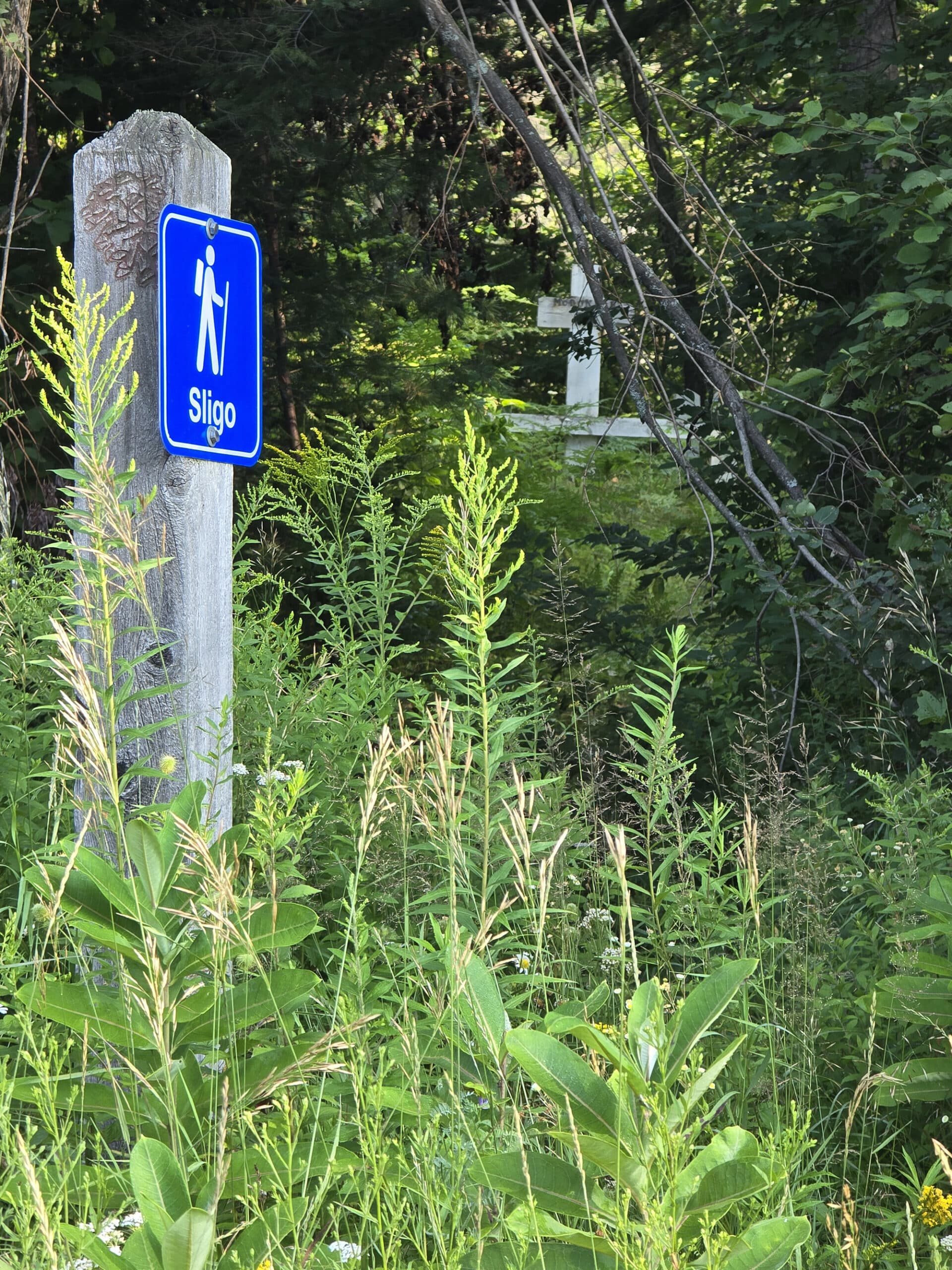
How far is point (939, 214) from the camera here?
3.98 m

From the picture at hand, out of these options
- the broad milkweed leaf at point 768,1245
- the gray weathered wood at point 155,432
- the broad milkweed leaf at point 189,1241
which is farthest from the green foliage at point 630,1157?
the gray weathered wood at point 155,432

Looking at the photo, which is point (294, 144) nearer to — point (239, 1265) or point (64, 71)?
point (64, 71)

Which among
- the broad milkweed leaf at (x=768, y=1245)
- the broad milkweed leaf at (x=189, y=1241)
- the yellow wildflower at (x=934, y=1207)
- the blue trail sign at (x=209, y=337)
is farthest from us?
the blue trail sign at (x=209, y=337)

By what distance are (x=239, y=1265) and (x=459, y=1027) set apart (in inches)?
20.0

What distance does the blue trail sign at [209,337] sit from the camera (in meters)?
2.32

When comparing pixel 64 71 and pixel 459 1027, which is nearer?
pixel 459 1027

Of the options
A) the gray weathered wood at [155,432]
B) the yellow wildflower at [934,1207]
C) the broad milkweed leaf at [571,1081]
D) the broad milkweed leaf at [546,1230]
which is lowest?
the yellow wildflower at [934,1207]

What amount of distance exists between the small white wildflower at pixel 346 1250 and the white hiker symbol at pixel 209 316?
5.25 ft

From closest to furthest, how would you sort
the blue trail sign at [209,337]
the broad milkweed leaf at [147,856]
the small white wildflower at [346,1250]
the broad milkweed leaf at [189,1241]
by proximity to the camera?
1. the broad milkweed leaf at [189,1241]
2. the small white wildflower at [346,1250]
3. the broad milkweed leaf at [147,856]
4. the blue trail sign at [209,337]

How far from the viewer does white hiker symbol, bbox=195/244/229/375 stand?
7.84ft

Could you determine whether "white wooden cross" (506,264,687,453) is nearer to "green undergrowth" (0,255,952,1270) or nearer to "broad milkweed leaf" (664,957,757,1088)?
"green undergrowth" (0,255,952,1270)


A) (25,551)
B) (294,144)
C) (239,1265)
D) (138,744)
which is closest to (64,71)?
(294,144)

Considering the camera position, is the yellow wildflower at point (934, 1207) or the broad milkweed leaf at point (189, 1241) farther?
the yellow wildflower at point (934, 1207)

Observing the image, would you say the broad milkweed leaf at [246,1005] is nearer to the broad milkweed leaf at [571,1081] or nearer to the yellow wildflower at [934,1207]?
the broad milkweed leaf at [571,1081]
